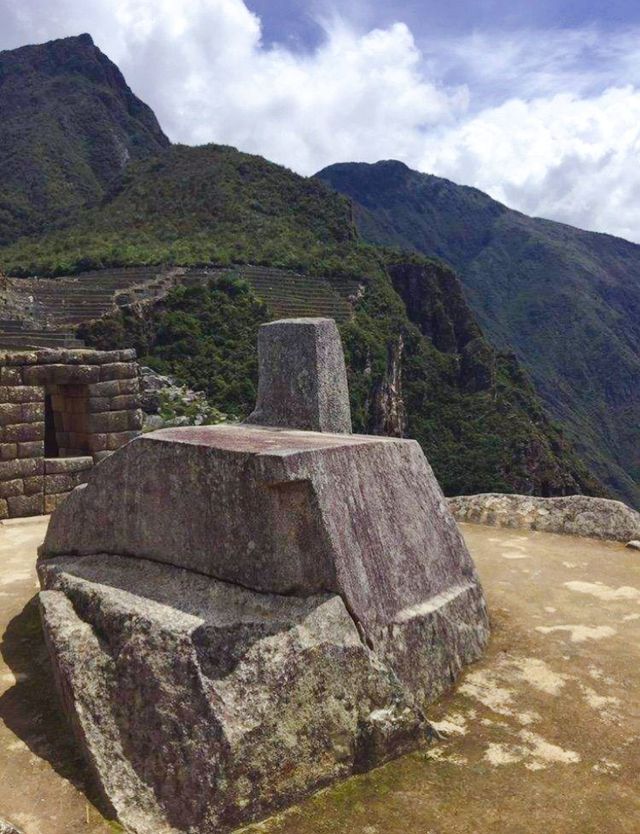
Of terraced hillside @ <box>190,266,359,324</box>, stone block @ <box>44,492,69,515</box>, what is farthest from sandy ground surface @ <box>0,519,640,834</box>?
terraced hillside @ <box>190,266,359,324</box>

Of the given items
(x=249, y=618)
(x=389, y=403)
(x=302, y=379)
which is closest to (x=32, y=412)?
(x=302, y=379)

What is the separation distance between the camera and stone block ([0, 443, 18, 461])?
8359 mm

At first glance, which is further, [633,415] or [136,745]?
[633,415]

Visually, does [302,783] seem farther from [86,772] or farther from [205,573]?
[205,573]

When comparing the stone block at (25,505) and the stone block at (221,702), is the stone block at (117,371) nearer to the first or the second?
the stone block at (25,505)

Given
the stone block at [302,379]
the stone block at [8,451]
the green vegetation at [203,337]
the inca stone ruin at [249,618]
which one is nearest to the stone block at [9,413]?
the stone block at [8,451]

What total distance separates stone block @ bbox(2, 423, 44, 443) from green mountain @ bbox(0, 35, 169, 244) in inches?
2877

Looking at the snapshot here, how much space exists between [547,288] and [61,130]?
73.9 m

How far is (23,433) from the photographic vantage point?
8.48 m

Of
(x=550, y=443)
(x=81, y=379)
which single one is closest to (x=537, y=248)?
(x=550, y=443)

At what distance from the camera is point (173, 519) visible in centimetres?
379

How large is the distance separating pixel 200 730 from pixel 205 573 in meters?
0.87

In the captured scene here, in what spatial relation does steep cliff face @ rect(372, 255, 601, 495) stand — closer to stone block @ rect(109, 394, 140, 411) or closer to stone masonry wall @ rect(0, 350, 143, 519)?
stone block @ rect(109, 394, 140, 411)

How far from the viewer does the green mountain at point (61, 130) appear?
289 feet
